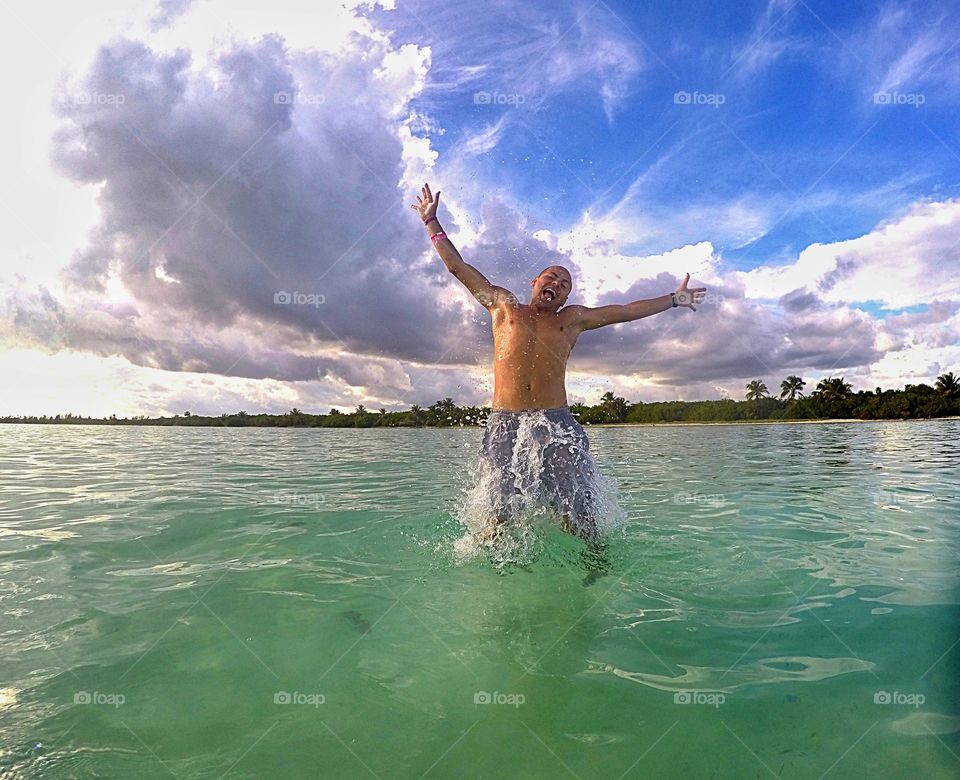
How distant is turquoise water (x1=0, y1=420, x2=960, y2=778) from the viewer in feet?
9.81

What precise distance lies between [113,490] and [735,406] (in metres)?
99.6

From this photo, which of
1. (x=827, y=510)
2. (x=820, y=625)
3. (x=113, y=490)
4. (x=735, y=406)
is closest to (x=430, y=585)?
(x=820, y=625)

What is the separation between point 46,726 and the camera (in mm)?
3160

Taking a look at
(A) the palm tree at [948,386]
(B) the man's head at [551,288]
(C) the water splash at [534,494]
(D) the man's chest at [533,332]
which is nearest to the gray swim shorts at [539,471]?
(C) the water splash at [534,494]

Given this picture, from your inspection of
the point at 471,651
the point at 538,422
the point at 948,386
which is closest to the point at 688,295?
the point at 538,422

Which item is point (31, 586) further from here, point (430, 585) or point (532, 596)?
point (532, 596)

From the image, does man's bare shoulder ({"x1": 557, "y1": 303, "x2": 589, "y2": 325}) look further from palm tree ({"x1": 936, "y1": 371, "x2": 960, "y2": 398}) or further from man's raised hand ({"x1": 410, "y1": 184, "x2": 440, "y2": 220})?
palm tree ({"x1": 936, "y1": 371, "x2": 960, "y2": 398})

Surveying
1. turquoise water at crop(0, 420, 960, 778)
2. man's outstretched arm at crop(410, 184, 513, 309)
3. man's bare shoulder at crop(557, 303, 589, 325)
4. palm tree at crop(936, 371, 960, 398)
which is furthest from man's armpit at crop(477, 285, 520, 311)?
palm tree at crop(936, 371, 960, 398)

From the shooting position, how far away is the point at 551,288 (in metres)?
6.41

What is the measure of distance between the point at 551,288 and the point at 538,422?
1.52m

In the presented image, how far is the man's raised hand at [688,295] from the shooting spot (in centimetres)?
695

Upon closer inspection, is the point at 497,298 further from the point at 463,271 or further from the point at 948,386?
the point at 948,386

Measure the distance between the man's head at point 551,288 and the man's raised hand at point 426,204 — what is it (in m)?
1.63

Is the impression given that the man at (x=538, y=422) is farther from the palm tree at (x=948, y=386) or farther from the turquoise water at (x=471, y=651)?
the palm tree at (x=948, y=386)
